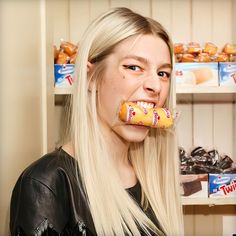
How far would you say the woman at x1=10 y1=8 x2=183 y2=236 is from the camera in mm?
765

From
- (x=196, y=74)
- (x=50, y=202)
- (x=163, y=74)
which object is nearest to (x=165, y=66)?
(x=163, y=74)

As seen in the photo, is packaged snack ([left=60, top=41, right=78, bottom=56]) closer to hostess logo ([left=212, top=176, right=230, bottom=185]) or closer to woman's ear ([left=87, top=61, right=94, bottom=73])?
woman's ear ([left=87, top=61, right=94, bottom=73])

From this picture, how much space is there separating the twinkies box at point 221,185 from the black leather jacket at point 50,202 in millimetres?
815

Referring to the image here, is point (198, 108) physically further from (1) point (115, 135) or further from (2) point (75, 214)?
(2) point (75, 214)

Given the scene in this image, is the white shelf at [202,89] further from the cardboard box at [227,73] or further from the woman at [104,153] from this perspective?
the woman at [104,153]

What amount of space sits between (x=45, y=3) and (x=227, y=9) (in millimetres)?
869

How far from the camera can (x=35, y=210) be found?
75 cm

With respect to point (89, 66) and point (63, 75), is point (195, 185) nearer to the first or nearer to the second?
point (63, 75)

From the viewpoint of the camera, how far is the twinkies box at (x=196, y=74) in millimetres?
1461

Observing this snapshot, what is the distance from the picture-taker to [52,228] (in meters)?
0.76

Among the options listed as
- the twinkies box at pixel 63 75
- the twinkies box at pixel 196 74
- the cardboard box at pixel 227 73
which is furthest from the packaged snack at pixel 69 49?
the cardboard box at pixel 227 73

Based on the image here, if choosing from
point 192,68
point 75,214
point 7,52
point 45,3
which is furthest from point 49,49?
point 75,214

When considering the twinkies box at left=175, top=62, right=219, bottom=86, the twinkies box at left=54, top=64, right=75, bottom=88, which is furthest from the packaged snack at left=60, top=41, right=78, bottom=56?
the twinkies box at left=175, top=62, right=219, bottom=86

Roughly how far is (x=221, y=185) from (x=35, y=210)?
0.95 m
